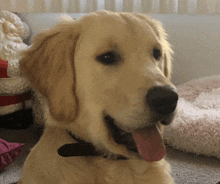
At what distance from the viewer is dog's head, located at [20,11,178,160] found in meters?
0.71

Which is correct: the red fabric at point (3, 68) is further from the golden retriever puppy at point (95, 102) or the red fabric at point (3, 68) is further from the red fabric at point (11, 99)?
the golden retriever puppy at point (95, 102)

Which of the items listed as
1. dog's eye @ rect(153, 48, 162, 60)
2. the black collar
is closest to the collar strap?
the black collar

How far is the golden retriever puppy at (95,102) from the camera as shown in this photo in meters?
0.72

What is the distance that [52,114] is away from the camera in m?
0.75

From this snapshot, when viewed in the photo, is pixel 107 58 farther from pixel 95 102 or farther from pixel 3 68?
pixel 3 68

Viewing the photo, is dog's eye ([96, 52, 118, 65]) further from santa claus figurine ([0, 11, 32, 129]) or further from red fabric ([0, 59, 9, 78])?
red fabric ([0, 59, 9, 78])

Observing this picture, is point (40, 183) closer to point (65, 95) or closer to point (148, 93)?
point (65, 95)

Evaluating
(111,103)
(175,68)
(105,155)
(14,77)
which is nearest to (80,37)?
(111,103)

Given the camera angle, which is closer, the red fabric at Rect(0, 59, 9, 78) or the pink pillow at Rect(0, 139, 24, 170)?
the pink pillow at Rect(0, 139, 24, 170)

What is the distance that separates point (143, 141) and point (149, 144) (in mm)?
21

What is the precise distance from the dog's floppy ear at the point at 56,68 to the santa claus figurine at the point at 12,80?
590mm

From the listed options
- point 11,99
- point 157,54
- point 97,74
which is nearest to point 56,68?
point 97,74

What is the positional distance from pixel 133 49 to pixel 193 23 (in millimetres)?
1465

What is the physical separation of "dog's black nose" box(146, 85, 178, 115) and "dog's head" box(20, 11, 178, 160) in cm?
5
